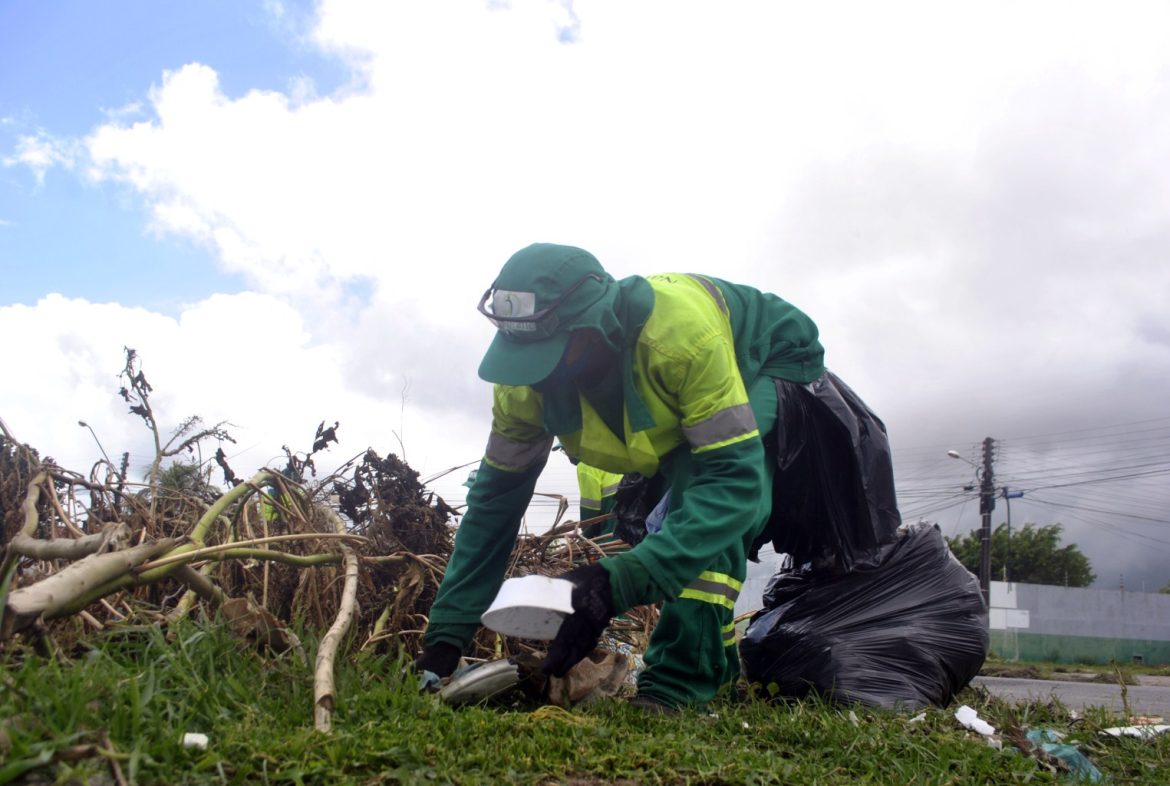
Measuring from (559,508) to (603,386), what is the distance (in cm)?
91

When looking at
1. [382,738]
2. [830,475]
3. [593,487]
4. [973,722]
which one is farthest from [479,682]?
[593,487]

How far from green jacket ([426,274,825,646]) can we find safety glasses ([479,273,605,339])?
132 mm

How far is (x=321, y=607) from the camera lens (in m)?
2.98

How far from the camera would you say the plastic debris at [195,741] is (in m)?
1.60

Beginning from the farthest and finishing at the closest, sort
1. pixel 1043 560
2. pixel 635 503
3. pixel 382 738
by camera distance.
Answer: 1. pixel 1043 560
2. pixel 635 503
3. pixel 382 738

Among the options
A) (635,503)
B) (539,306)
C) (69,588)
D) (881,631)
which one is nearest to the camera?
(69,588)

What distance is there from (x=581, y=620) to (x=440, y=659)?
23.6 inches

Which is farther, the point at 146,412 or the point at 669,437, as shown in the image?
the point at 146,412

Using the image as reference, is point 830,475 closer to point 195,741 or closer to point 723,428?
point 723,428

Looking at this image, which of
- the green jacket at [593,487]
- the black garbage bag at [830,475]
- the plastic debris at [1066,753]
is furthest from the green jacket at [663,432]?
the green jacket at [593,487]

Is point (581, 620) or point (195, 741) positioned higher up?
point (581, 620)

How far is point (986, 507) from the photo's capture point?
28.8m

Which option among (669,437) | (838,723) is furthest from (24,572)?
(838,723)

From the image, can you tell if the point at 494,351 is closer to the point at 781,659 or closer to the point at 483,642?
the point at 483,642
